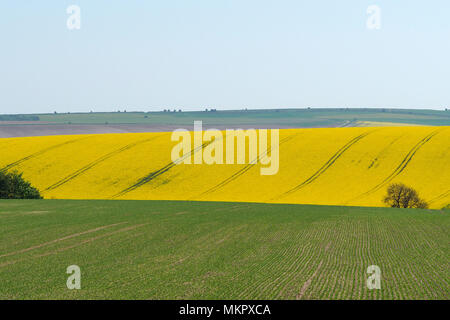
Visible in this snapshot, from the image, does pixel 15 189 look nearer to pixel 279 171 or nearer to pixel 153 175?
pixel 153 175

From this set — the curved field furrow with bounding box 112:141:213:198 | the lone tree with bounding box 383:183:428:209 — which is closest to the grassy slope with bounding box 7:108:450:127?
the curved field furrow with bounding box 112:141:213:198

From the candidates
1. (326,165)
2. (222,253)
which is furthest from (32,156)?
(222,253)

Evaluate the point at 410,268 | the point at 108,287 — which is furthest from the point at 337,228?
the point at 108,287

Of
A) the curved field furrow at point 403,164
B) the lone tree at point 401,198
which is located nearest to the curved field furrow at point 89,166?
the curved field furrow at point 403,164

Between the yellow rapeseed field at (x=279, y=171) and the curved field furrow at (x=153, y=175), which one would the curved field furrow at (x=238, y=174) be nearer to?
the yellow rapeseed field at (x=279, y=171)

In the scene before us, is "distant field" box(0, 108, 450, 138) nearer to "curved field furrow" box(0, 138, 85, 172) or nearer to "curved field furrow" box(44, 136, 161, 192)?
"curved field furrow" box(0, 138, 85, 172)

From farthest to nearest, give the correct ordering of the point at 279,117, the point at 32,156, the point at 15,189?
1. the point at 279,117
2. the point at 32,156
3. the point at 15,189
